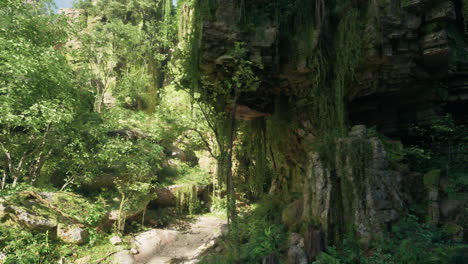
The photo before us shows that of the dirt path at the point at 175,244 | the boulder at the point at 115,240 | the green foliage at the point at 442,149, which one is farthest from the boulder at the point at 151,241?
the green foliage at the point at 442,149

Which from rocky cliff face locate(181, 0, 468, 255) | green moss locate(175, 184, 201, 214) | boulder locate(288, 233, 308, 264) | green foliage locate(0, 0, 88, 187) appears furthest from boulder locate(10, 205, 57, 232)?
boulder locate(288, 233, 308, 264)

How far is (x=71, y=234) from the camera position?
370 inches

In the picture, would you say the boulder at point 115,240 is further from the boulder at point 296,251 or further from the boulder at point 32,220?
the boulder at point 296,251

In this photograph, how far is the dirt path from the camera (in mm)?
10734

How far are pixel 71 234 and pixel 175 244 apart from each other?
15.1ft

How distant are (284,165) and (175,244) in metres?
6.35

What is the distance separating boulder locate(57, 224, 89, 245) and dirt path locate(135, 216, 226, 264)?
235cm

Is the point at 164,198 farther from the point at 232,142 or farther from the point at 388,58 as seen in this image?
the point at 388,58

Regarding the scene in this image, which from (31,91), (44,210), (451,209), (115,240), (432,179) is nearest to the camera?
(451,209)

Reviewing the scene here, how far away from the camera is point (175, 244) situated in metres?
12.5

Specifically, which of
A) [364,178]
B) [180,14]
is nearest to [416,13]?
[364,178]

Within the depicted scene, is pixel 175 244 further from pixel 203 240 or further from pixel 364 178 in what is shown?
pixel 364 178

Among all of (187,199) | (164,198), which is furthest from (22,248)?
(187,199)

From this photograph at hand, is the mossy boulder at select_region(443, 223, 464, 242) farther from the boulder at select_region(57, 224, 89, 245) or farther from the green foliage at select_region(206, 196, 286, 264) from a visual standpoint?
the boulder at select_region(57, 224, 89, 245)
